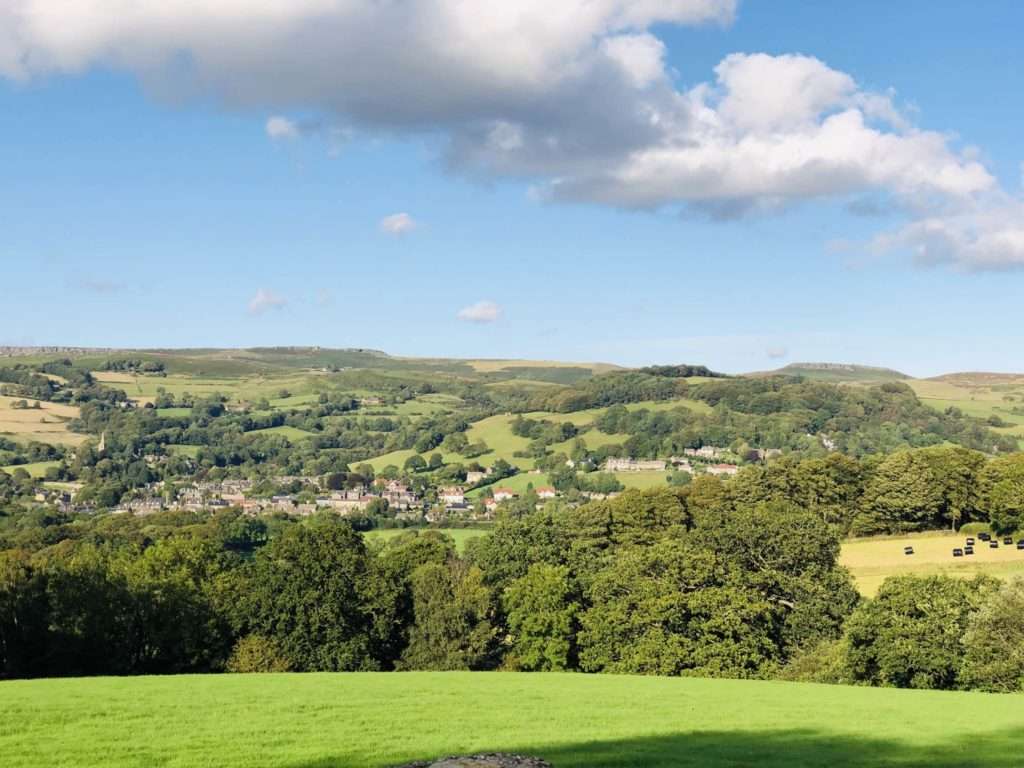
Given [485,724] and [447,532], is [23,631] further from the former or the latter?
[447,532]

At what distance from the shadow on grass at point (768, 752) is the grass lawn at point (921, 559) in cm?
4171

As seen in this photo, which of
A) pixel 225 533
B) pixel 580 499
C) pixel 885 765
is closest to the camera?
pixel 885 765

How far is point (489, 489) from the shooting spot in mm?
196500

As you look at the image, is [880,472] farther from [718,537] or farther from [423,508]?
[423,508]

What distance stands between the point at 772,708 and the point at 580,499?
5598 inches

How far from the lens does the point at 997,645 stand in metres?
41.6

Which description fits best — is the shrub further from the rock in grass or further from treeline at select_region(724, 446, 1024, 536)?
treeline at select_region(724, 446, 1024, 536)

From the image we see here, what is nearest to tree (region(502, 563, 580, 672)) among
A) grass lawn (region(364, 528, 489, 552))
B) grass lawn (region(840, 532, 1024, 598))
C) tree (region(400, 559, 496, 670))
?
tree (region(400, 559, 496, 670))

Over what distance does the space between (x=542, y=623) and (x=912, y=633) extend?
23188 mm

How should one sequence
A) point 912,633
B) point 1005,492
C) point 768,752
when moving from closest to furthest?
point 768,752
point 912,633
point 1005,492

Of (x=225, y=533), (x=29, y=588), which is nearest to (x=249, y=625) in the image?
(x=29, y=588)

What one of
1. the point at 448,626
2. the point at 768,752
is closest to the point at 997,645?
the point at 768,752

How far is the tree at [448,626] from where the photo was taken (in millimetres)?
58125

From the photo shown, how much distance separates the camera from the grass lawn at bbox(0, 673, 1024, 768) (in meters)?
21.0
